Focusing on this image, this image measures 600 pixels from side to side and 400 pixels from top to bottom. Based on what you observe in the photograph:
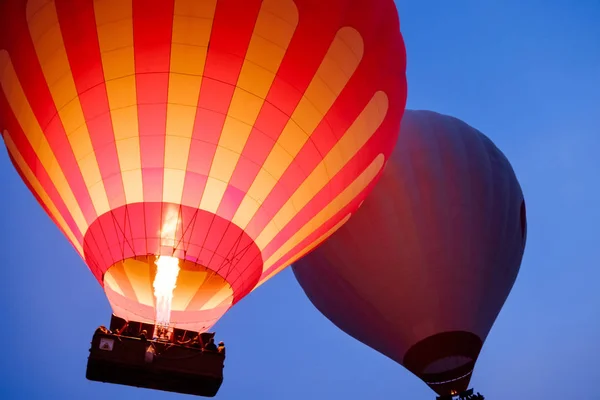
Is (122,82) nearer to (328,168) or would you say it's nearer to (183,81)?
(183,81)

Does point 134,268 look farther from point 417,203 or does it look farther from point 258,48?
point 417,203

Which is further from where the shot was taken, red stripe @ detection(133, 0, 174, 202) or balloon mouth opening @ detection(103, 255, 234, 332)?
balloon mouth opening @ detection(103, 255, 234, 332)

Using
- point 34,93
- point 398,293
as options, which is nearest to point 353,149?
point 34,93

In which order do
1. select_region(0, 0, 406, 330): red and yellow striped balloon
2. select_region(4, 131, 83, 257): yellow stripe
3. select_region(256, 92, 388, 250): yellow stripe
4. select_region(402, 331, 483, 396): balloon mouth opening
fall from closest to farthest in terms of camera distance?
select_region(0, 0, 406, 330): red and yellow striped balloon < select_region(256, 92, 388, 250): yellow stripe < select_region(4, 131, 83, 257): yellow stripe < select_region(402, 331, 483, 396): balloon mouth opening

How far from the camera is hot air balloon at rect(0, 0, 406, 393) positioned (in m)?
5.26

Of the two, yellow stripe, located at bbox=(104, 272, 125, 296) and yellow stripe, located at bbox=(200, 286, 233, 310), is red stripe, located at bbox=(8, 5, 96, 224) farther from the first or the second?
yellow stripe, located at bbox=(200, 286, 233, 310)

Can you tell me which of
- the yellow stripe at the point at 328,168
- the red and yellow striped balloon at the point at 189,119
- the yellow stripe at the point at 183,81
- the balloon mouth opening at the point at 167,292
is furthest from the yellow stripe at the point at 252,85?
the balloon mouth opening at the point at 167,292

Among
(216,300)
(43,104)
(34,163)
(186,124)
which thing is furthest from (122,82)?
(216,300)

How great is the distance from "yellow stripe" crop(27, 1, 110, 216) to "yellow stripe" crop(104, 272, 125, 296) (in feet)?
2.11

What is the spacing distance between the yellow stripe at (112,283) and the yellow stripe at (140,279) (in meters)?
0.13

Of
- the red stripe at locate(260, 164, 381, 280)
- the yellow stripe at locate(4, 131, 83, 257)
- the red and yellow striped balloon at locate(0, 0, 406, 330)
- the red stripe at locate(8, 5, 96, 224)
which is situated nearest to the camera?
the red and yellow striped balloon at locate(0, 0, 406, 330)

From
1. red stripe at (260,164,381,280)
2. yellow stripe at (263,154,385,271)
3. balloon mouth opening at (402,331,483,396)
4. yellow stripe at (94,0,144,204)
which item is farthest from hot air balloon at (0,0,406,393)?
balloon mouth opening at (402,331,483,396)

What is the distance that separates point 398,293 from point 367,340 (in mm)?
1219

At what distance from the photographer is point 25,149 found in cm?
→ 590
